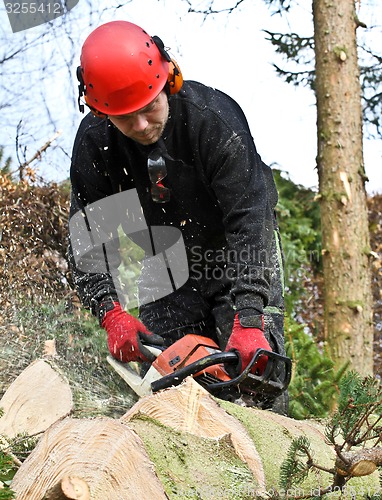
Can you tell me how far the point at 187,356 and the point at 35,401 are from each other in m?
0.93

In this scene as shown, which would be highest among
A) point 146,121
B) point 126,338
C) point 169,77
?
point 169,77

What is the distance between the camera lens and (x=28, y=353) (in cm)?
433

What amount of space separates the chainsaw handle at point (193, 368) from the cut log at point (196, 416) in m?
0.24

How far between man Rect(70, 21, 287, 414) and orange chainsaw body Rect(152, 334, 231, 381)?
11 cm

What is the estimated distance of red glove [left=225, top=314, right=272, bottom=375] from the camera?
Answer: 2.90 metres

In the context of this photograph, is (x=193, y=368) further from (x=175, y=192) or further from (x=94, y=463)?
(x=175, y=192)

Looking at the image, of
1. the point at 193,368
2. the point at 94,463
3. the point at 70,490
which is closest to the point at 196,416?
the point at 193,368

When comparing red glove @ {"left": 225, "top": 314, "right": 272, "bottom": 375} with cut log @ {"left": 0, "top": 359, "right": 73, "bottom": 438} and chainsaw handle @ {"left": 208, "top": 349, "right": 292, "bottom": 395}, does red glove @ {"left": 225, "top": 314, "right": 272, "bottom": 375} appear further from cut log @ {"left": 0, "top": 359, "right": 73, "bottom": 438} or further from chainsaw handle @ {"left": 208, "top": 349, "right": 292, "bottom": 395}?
cut log @ {"left": 0, "top": 359, "right": 73, "bottom": 438}

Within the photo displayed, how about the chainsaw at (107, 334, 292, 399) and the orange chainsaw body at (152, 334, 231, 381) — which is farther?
the orange chainsaw body at (152, 334, 231, 381)

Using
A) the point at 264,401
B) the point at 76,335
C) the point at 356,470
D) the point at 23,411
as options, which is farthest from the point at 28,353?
the point at 356,470

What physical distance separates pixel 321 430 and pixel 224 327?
0.80m

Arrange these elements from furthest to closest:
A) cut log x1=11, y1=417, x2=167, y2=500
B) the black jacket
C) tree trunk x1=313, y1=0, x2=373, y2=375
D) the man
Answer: tree trunk x1=313, y1=0, x2=373, y2=375, the black jacket, the man, cut log x1=11, y1=417, x2=167, y2=500

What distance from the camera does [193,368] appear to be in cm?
277

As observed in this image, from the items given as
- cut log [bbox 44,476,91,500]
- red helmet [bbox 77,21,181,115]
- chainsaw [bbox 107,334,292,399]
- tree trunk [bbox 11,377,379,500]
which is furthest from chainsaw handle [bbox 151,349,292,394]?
red helmet [bbox 77,21,181,115]
